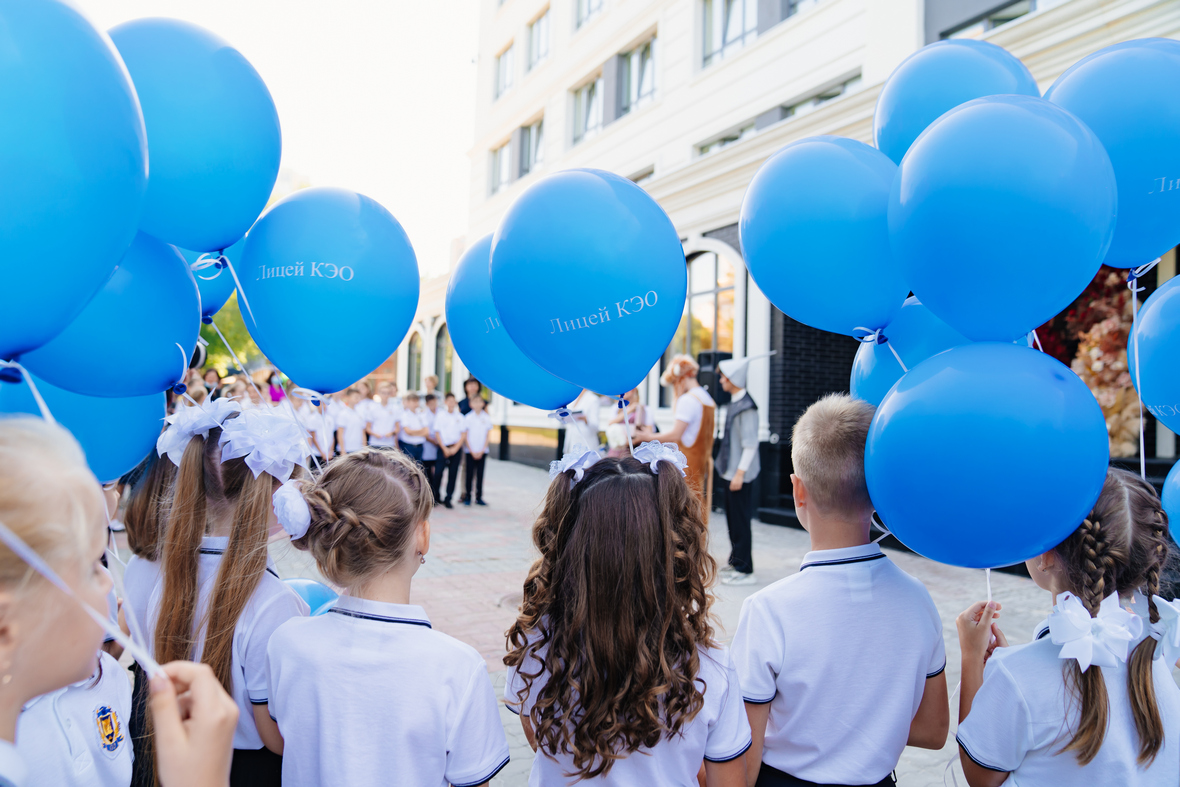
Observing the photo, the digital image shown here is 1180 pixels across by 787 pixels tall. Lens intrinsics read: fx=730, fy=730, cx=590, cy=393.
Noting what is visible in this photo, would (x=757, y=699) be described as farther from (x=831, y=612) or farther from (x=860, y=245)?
(x=860, y=245)

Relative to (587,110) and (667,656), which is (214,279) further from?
(587,110)

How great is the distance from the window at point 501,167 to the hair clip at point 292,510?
16662 millimetres

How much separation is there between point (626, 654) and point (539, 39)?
57.5 ft

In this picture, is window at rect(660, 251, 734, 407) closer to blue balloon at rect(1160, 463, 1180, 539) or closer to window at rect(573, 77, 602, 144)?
window at rect(573, 77, 602, 144)

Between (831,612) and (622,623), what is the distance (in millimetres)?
504

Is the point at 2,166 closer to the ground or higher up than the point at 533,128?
closer to the ground

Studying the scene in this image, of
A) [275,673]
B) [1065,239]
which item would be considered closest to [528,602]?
[275,673]

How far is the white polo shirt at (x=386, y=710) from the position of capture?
1416 mm

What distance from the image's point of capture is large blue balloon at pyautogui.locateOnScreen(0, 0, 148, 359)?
1.13m

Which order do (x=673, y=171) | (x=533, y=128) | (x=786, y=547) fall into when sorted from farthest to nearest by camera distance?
(x=533, y=128) < (x=673, y=171) < (x=786, y=547)

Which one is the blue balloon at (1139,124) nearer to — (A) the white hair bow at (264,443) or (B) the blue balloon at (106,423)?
(A) the white hair bow at (264,443)

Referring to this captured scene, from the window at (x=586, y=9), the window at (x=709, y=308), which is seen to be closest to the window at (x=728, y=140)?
the window at (x=709, y=308)

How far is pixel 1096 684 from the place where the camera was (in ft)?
4.64

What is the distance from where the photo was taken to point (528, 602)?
5.16 ft
